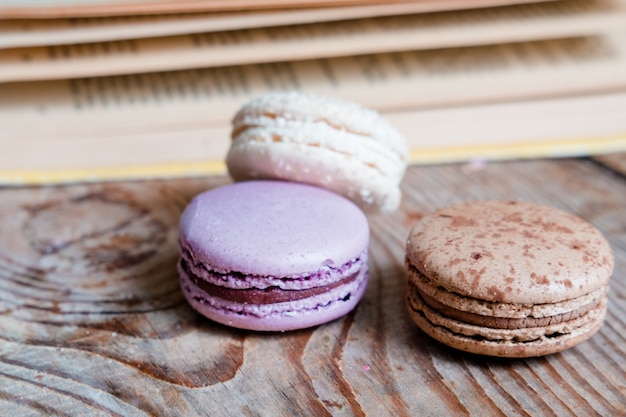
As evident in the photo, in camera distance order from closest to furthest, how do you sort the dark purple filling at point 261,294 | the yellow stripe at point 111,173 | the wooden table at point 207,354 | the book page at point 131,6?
the wooden table at point 207,354, the dark purple filling at point 261,294, the book page at point 131,6, the yellow stripe at point 111,173

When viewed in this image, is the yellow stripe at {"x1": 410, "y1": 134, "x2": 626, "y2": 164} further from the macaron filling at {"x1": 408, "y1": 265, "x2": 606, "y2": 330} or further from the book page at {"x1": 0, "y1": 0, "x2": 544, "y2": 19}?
the macaron filling at {"x1": 408, "y1": 265, "x2": 606, "y2": 330}

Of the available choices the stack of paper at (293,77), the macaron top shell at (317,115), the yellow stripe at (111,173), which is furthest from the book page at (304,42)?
the macaron top shell at (317,115)

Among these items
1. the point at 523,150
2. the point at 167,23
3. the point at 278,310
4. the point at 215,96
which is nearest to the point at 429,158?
the point at 523,150

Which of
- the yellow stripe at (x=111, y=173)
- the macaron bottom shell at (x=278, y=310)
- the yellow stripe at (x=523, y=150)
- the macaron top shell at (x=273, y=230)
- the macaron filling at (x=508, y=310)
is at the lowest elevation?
the yellow stripe at (x=111, y=173)

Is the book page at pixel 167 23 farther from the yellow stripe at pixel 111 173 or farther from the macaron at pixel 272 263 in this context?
the macaron at pixel 272 263

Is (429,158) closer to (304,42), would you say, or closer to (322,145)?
(304,42)

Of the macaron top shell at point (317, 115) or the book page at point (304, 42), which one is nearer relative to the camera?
the macaron top shell at point (317, 115)

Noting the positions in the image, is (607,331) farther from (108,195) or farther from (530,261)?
(108,195)
